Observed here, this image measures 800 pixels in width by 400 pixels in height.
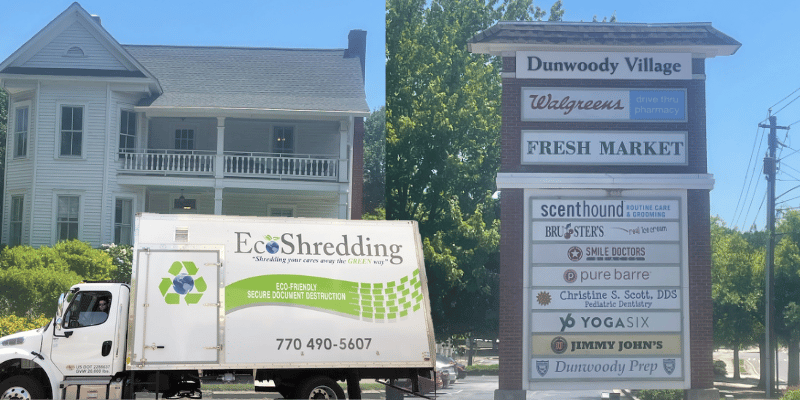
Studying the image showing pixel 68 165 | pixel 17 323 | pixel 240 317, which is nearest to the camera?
pixel 240 317

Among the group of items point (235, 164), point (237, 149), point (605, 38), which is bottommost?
point (235, 164)

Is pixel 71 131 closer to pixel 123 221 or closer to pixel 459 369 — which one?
pixel 123 221

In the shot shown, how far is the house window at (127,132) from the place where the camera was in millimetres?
17141

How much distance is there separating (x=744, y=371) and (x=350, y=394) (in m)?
7.38

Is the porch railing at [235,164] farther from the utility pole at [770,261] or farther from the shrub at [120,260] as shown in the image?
the utility pole at [770,261]

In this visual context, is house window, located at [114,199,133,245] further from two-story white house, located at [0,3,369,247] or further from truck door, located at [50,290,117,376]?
truck door, located at [50,290,117,376]

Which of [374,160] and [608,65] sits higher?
[608,65]

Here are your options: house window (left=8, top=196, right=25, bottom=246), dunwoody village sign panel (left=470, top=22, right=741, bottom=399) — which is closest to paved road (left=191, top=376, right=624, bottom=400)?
dunwoody village sign panel (left=470, top=22, right=741, bottom=399)

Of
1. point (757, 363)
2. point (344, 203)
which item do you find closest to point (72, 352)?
point (344, 203)

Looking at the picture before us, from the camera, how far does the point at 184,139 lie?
1736 cm

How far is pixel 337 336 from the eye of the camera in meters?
13.4

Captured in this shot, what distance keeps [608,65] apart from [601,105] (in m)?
0.78

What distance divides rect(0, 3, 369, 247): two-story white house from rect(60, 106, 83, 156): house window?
2 centimetres

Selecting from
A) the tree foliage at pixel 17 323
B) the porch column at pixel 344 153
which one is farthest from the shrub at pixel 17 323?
the porch column at pixel 344 153
